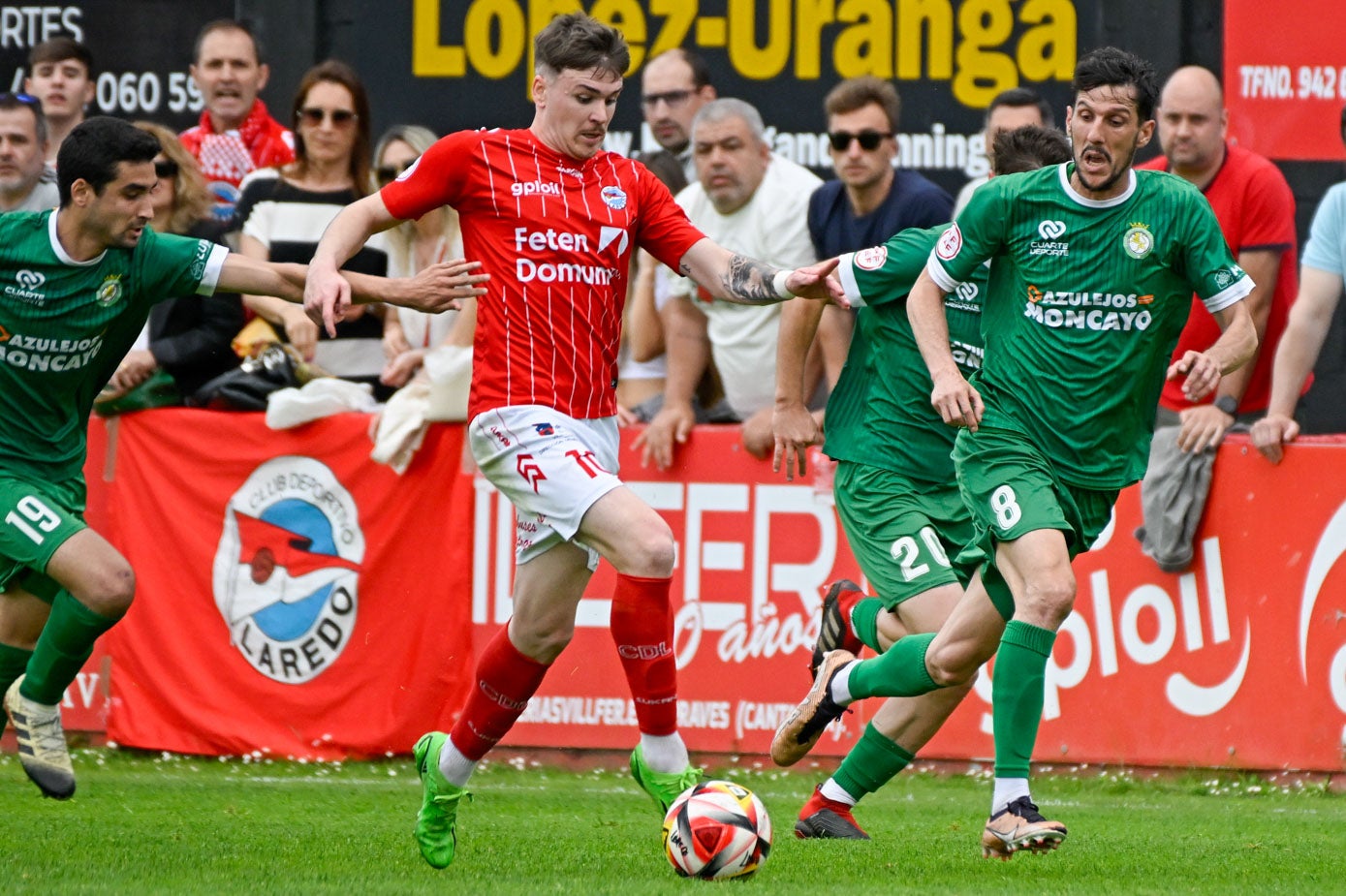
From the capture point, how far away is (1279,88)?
10.0 meters

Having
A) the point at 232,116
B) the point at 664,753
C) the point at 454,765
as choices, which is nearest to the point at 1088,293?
the point at 664,753

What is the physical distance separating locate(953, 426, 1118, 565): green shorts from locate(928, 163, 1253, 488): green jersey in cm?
5

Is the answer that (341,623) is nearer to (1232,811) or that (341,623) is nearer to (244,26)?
(244,26)

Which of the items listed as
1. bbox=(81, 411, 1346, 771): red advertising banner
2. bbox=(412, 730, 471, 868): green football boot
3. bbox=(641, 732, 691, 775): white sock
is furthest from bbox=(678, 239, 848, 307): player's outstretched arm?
bbox=(81, 411, 1346, 771): red advertising banner

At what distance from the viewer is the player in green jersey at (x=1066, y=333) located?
6.34 m

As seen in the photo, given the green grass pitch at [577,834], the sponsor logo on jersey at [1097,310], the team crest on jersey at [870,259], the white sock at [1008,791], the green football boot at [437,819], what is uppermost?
the team crest on jersey at [870,259]

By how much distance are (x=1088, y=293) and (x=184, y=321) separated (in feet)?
17.4

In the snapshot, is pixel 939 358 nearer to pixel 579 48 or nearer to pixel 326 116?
pixel 579 48

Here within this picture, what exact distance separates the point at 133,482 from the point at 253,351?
0.87 m

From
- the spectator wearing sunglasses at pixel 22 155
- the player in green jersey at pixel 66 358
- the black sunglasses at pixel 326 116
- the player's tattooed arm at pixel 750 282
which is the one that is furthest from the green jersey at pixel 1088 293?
the spectator wearing sunglasses at pixel 22 155

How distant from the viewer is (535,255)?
662cm

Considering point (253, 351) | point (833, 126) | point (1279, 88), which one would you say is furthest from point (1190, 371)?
point (253, 351)

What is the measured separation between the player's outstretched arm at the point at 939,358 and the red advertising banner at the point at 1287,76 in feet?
12.7

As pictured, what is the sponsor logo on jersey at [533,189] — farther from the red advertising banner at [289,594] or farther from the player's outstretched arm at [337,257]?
the red advertising banner at [289,594]
